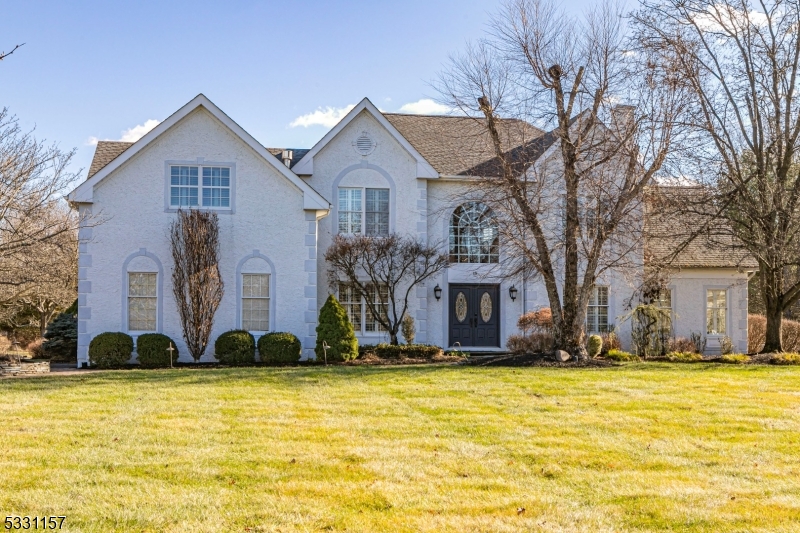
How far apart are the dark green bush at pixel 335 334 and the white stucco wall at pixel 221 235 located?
1.28m

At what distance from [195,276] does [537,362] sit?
28.9 ft

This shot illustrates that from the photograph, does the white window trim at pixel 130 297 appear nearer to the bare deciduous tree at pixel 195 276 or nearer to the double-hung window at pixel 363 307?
the bare deciduous tree at pixel 195 276

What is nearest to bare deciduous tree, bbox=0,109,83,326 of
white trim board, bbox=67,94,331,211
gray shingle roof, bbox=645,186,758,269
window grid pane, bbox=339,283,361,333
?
white trim board, bbox=67,94,331,211

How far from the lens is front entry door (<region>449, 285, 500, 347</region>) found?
2283 cm

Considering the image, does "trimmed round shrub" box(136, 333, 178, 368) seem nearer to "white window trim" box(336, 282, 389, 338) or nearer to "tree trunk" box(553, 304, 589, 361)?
"white window trim" box(336, 282, 389, 338)

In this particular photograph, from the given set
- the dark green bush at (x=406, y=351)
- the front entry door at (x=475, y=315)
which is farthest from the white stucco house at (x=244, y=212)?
the dark green bush at (x=406, y=351)

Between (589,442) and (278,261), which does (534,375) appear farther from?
(278,261)

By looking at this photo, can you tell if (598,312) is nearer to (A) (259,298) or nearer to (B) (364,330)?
(B) (364,330)

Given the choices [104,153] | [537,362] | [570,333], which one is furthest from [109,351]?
[570,333]

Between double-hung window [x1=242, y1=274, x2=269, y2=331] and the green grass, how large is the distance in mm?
6209

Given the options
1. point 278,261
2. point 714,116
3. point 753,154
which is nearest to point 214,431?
point 278,261

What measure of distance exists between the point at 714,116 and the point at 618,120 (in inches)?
180

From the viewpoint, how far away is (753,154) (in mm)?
21953

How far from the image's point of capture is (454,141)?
965 inches
